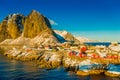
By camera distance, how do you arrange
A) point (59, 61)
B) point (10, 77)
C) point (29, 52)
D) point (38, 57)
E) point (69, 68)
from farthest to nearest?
point (29, 52) → point (38, 57) → point (59, 61) → point (69, 68) → point (10, 77)

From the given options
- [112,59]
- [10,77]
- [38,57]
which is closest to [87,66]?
[112,59]

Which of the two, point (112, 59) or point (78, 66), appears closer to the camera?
point (78, 66)

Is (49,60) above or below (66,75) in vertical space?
above

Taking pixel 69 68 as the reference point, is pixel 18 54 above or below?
above

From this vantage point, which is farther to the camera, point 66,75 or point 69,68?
point 69,68

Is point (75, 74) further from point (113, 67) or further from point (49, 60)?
point (49, 60)

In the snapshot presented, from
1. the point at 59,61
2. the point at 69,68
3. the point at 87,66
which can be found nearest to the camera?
the point at 87,66

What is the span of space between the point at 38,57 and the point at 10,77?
5855 cm

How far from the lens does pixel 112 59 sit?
104 m

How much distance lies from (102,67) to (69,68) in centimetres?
1507

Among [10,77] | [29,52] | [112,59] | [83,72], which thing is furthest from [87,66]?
[29,52]

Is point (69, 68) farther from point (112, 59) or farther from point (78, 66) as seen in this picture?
point (112, 59)

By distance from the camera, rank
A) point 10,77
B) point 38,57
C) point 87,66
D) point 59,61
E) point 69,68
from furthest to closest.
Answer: point 38,57 < point 59,61 < point 69,68 < point 87,66 < point 10,77

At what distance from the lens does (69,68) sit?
323ft
